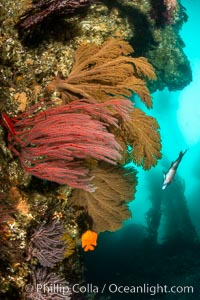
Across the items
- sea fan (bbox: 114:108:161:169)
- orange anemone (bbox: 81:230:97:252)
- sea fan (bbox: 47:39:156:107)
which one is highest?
sea fan (bbox: 47:39:156:107)

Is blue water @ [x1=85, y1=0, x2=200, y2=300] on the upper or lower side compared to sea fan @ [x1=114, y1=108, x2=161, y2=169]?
upper

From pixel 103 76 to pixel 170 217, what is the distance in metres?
17.4

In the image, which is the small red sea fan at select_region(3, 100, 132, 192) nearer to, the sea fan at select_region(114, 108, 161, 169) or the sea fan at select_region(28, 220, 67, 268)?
the sea fan at select_region(114, 108, 161, 169)

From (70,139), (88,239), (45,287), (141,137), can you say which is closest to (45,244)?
(45,287)

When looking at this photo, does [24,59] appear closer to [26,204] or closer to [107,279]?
[26,204]

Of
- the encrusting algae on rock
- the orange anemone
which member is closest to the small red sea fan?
the encrusting algae on rock

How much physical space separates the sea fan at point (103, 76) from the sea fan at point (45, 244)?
1897mm

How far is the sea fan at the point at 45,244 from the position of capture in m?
4.38

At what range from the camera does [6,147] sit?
164 inches

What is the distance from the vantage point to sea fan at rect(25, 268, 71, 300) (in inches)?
169

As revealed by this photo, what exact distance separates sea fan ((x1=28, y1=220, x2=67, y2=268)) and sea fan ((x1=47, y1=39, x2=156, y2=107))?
6.22 feet

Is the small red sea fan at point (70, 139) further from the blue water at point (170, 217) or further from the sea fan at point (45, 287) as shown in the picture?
the blue water at point (170, 217)

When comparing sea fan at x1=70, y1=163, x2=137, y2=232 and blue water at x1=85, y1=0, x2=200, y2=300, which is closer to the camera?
sea fan at x1=70, y1=163, x2=137, y2=232

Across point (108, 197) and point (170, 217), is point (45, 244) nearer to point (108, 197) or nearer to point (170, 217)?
point (108, 197)
